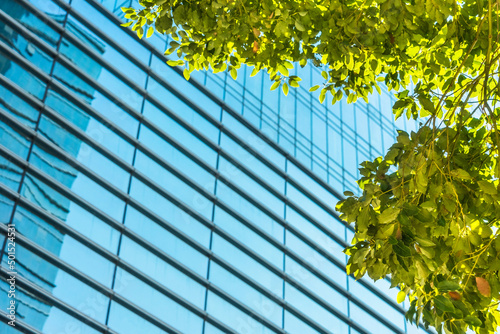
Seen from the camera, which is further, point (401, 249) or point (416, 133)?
point (416, 133)

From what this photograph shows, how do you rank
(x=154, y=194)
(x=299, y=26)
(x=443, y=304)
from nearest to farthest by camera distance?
1. (x=443, y=304)
2. (x=299, y=26)
3. (x=154, y=194)

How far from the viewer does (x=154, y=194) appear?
55.5ft

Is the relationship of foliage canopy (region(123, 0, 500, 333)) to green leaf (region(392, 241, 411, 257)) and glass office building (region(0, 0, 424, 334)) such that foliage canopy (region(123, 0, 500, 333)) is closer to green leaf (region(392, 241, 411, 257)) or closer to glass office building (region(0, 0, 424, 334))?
green leaf (region(392, 241, 411, 257))

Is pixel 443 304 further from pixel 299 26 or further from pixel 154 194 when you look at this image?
pixel 154 194

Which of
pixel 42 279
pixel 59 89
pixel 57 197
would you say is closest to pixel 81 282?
pixel 42 279

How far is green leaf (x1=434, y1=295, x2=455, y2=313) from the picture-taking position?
13.8 feet

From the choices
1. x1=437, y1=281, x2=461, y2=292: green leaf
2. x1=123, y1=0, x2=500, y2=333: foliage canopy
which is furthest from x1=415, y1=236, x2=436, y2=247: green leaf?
x1=437, y1=281, x2=461, y2=292: green leaf

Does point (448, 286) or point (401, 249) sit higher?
point (401, 249)

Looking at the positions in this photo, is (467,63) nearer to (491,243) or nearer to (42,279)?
(491,243)

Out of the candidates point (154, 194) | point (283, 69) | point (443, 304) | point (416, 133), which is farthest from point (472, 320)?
point (154, 194)

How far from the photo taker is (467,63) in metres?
5.94

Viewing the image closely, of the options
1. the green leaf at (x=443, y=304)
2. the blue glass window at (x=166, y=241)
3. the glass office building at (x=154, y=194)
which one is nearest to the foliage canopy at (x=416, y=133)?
the green leaf at (x=443, y=304)

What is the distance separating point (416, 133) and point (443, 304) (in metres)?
1.49

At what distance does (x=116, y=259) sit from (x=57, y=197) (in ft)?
6.35
